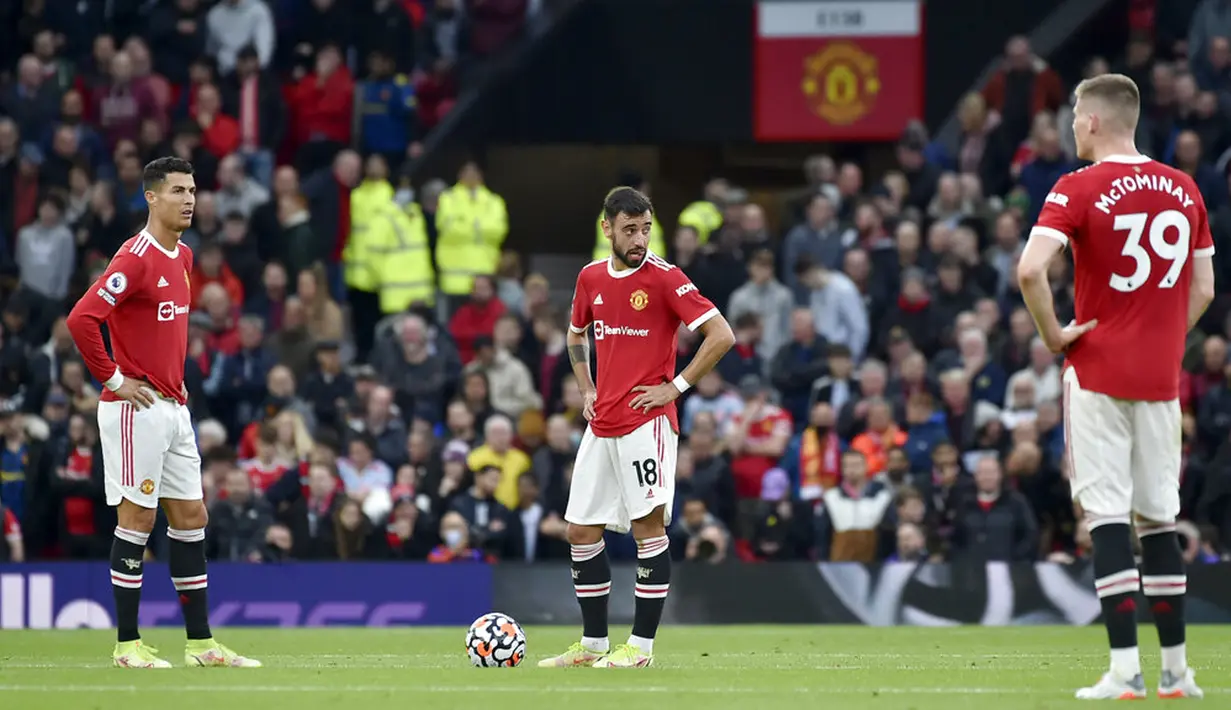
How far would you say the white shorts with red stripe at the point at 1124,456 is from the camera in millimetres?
8453

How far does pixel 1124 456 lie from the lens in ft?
27.8

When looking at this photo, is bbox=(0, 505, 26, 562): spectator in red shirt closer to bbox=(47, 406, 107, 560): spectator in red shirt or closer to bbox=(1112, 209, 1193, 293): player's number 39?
bbox=(47, 406, 107, 560): spectator in red shirt

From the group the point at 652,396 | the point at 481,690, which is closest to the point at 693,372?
the point at 652,396

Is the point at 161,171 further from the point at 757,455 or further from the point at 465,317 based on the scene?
the point at 465,317

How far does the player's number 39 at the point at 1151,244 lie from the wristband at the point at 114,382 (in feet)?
16.8

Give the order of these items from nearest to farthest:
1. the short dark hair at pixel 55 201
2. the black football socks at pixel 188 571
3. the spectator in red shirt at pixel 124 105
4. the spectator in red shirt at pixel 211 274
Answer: the black football socks at pixel 188 571
the spectator in red shirt at pixel 211 274
the short dark hair at pixel 55 201
the spectator in red shirt at pixel 124 105

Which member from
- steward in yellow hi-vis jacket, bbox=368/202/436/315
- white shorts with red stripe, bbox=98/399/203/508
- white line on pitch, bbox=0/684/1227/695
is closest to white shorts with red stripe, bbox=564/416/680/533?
white line on pitch, bbox=0/684/1227/695

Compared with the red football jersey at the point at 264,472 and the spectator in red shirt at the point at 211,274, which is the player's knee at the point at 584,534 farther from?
the spectator in red shirt at the point at 211,274

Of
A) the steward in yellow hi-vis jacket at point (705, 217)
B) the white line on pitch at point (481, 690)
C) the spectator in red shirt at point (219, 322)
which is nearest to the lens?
the white line on pitch at point (481, 690)

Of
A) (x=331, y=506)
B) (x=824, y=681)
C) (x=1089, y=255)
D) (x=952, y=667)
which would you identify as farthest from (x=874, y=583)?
(x=1089, y=255)

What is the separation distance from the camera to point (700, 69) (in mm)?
23875

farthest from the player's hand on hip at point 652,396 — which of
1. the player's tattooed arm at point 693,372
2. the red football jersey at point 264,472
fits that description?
the red football jersey at point 264,472

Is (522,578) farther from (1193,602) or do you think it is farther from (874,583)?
(1193,602)

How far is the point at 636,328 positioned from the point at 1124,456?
3.10 meters
